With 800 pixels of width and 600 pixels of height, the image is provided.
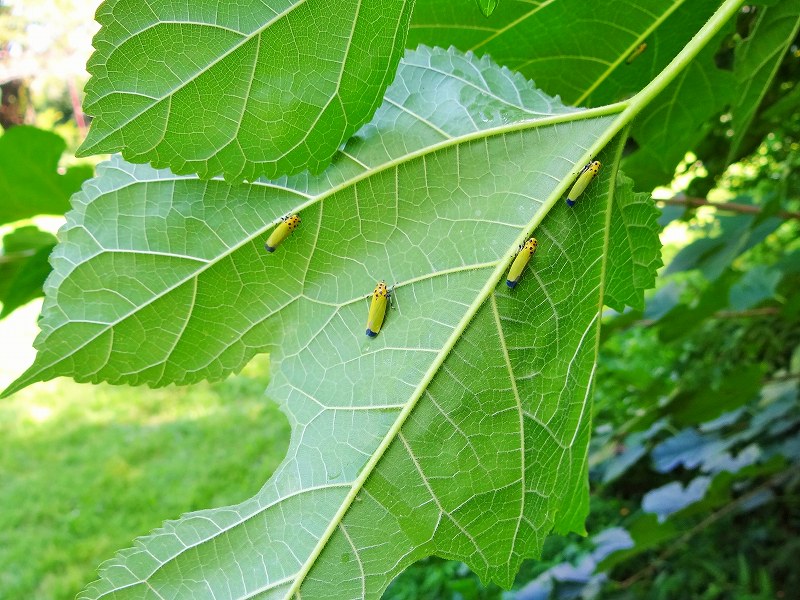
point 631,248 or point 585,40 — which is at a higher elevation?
point 585,40

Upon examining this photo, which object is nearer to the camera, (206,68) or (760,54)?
(206,68)

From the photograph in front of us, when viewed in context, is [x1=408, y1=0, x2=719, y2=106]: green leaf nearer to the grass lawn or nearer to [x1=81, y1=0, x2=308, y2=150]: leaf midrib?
[x1=81, y1=0, x2=308, y2=150]: leaf midrib

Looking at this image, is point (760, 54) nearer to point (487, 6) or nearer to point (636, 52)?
point (636, 52)

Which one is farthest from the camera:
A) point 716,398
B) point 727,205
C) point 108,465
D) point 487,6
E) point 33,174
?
point 108,465

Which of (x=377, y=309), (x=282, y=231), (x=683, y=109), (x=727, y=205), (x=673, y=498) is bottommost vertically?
(x=673, y=498)

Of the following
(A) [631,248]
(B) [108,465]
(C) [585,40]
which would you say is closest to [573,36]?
(C) [585,40]

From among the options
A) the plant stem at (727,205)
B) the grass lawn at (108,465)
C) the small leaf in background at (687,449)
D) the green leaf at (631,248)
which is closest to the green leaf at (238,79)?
the green leaf at (631,248)
